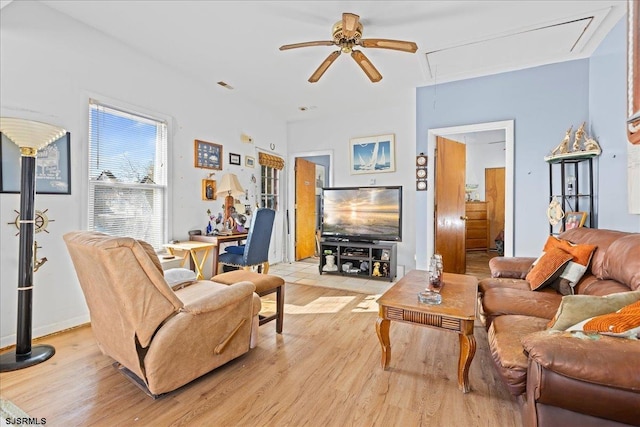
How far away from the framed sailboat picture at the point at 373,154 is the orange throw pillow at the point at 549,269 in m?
2.82

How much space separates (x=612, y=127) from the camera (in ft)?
9.30

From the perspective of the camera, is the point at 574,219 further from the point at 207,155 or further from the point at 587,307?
the point at 207,155

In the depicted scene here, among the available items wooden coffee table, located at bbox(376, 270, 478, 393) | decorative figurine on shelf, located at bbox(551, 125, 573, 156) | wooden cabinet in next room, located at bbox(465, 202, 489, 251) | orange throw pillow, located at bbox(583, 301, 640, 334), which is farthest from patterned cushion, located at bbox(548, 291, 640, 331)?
wooden cabinet in next room, located at bbox(465, 202, 489, 251)

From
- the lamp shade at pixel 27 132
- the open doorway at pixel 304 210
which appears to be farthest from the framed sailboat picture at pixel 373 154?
the lamp shade at pixel 27 132

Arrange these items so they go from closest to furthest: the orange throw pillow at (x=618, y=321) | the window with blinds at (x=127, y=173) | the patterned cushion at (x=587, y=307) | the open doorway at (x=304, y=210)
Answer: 1. the orange throw pillow at (x=618, y=321)
2. the patterned cushion at (x=587, y=307)
3. the window with blinds at (x=127, y=173)
4. the open doorway at (x=304, y=210)

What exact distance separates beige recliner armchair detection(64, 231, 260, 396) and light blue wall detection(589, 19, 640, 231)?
10.9ft

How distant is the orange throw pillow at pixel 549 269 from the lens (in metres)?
2.21

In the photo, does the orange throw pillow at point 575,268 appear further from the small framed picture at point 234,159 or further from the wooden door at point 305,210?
the wooden door at point 305,210

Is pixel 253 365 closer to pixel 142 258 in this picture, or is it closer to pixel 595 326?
pixel 142 258

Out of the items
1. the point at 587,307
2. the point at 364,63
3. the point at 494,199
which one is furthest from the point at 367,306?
the point at 494,199

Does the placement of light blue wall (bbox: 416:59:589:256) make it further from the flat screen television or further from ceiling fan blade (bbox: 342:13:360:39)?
ceiling fan blade (bbox: 342:13:360:39)

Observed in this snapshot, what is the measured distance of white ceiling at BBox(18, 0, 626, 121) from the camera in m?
2.50

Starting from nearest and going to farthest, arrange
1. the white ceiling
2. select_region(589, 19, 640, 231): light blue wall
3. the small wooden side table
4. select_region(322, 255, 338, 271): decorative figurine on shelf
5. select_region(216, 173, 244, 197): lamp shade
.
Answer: the white ceiling → select_region(589, 19, 640, 231): light blue wall → the small wooden side table → select_region(216, 173, 244, 197): lamp shade → select_region(322, 255, 338, 271): decorative figurine on shelf

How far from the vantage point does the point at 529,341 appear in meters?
1.18
